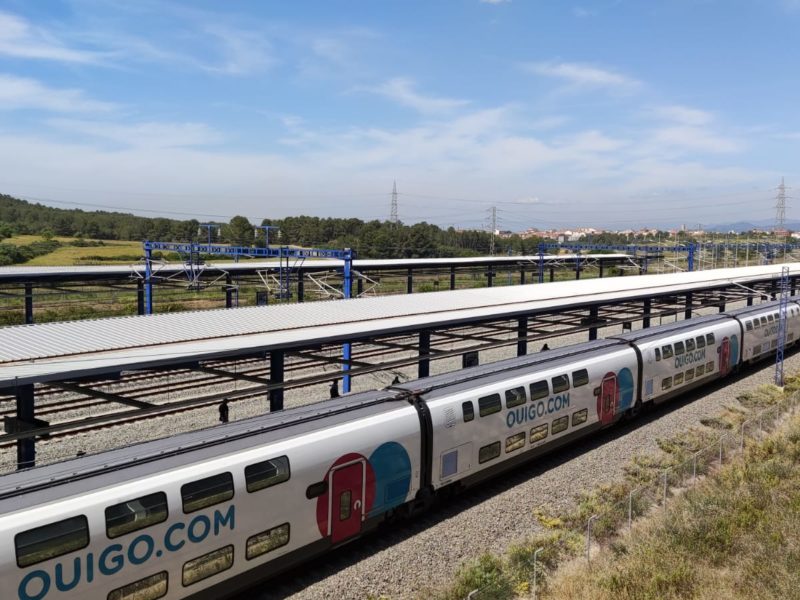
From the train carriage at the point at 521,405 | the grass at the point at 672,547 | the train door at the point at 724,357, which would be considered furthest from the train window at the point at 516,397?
the train door at the point at 724,357

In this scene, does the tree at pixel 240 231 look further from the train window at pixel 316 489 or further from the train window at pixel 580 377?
the train window at pixel 316 489

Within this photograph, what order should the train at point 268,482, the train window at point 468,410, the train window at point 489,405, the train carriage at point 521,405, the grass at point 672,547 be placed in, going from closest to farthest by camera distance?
1. the train at point 268,482
2. the grass at point 672,547
3. the train carriage at point 521,405
4. the train window at point 468,410
5. the train window at point 489,405

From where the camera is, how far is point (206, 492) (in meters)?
9.52

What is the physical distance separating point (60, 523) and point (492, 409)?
30.7 ft

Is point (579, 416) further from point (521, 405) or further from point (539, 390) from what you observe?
point (521, 405)

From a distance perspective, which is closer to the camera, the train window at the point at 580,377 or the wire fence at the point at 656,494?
the wire fence at the point at 656,494

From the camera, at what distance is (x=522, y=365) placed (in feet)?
55.2

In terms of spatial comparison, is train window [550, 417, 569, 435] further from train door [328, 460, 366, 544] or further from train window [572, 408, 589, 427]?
train door [328, 460, 366, 544]

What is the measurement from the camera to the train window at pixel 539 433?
1609cm

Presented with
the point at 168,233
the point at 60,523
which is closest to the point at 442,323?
the point at 60,523

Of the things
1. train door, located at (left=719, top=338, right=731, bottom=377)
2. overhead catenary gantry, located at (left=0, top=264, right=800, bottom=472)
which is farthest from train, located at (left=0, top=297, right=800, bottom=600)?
train door, located at (left=719, top=338, right=731, bottom=377)

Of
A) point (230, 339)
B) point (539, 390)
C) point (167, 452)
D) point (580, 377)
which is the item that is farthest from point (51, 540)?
point (580, 377)

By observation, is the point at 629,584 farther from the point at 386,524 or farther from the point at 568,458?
the point at 568,458

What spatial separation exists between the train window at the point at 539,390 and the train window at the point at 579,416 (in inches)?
65.6
